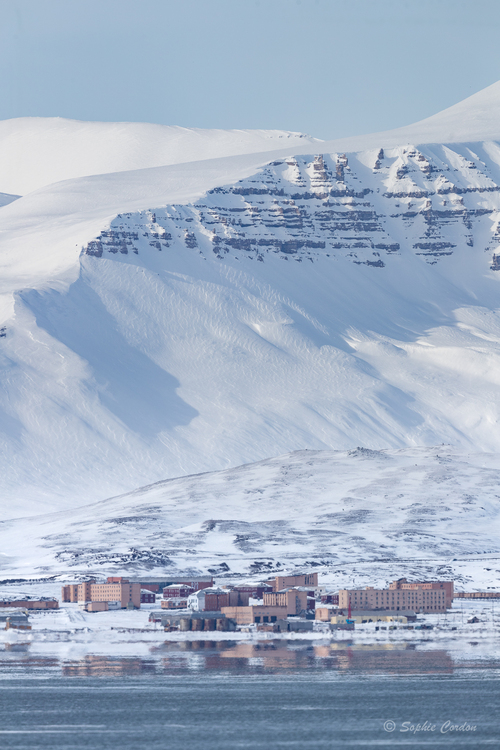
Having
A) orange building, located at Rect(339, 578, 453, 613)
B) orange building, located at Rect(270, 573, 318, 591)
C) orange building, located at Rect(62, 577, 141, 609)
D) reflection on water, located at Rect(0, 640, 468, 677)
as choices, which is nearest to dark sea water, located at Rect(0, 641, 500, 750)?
reflection on water, located at Rect(0, 640, 468, 677)

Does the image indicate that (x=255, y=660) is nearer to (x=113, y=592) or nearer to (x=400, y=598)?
(x=400, y=598)

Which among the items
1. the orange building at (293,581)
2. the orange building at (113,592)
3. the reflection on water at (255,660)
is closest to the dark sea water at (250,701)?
the reflection on water at (255,660)

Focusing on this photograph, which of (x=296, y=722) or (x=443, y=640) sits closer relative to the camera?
(x=296, y=722)

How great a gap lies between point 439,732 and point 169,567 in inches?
4657

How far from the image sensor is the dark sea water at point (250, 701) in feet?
258

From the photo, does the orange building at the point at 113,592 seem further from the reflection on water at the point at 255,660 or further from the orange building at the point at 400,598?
the reflection on water at the point at 255,660

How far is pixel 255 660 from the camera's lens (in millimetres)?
106062

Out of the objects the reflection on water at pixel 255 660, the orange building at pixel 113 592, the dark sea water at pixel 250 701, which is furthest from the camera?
the orange building at pixel 113 592

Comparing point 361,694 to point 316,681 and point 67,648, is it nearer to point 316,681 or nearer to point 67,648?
point 316,681

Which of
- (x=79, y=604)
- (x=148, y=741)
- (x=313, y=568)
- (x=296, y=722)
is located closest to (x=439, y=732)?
(x=296, y=722)

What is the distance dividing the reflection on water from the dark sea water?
15cm

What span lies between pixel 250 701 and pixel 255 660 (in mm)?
17276

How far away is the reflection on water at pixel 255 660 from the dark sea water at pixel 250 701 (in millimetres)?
147

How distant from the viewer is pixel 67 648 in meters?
119
